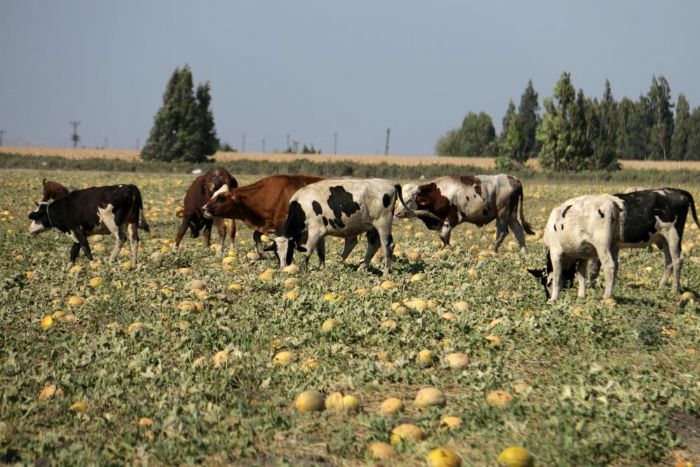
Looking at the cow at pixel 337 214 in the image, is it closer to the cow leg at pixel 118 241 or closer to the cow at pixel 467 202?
the cow leg at pixel 118 241

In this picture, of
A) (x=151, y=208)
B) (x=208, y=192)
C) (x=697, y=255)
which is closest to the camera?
(x=697, y=255)

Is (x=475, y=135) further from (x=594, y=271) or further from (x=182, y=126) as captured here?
(x=594, y=271)

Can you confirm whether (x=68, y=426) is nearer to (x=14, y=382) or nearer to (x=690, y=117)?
(x=14, y=382)

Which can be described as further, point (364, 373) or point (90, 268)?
point (90, 268)

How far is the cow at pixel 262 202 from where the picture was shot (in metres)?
17.8

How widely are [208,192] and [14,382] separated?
1279 centimetres

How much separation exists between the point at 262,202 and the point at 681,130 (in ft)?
406

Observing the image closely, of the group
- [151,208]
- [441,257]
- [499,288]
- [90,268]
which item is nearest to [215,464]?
[499,288]

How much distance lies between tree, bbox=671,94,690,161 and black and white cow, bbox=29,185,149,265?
408 ft

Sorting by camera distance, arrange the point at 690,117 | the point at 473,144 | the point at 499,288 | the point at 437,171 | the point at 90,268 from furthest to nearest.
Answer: the point at 473,144 → the point at 690,117 → the point at 437,171 → the point at 90,268 → the point at 499,288

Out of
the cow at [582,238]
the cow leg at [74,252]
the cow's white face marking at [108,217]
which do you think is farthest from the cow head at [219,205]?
the cow at [582,238]

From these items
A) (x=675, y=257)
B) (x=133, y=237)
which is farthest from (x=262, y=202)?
(x=675, y=257)

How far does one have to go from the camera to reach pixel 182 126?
320 feet

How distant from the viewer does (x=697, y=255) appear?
1962cm
